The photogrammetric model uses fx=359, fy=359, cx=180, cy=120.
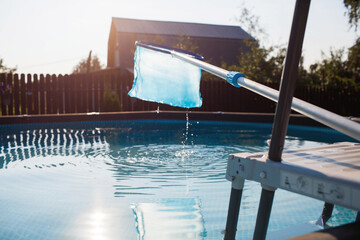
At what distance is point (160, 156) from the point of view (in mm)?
6441

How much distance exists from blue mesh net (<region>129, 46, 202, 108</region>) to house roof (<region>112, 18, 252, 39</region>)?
965 inches

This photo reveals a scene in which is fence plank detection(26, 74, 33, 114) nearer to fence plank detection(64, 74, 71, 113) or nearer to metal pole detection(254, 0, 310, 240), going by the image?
fence plank detection(64, 74, 71, 113)

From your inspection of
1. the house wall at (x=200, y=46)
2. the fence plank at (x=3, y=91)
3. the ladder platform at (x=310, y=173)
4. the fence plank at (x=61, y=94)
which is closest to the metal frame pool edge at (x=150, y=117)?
the fence plank at (x=3, y=91)

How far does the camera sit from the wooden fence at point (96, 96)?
13367 mm

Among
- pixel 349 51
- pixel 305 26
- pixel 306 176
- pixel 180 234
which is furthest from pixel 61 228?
pixel 349 51

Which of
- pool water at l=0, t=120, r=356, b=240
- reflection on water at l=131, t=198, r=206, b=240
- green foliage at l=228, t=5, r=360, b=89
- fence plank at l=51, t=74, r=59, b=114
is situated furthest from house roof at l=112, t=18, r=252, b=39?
reflection on water at l=131, t=198, r=206, b=240

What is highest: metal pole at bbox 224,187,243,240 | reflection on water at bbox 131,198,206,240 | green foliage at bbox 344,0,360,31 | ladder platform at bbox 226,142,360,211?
green foliage at bbox 344,0,360,31

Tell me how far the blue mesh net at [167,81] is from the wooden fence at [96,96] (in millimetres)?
9943

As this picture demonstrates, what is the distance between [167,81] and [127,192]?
1696mm

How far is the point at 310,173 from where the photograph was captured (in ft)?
4.17

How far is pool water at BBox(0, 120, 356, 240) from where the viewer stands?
3.10 metres

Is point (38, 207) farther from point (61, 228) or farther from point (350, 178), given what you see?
point (350, 178)

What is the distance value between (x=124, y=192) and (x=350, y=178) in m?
3.31

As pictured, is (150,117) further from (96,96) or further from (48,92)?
(48,92)
